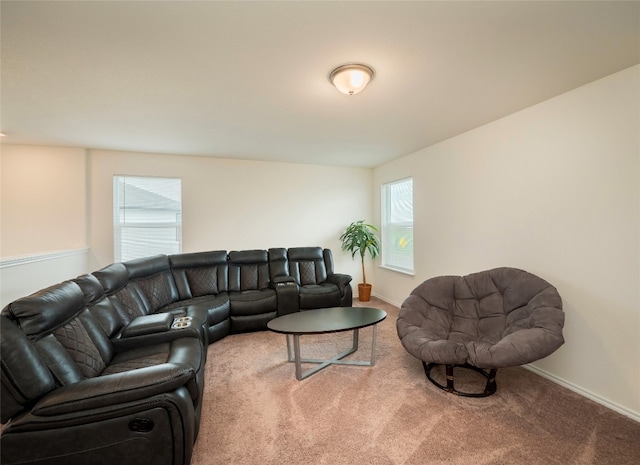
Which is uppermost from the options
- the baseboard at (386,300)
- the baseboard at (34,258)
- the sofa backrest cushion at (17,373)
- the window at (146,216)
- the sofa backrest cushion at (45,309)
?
the window at (146,216)

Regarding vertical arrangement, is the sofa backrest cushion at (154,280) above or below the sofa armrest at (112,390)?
above

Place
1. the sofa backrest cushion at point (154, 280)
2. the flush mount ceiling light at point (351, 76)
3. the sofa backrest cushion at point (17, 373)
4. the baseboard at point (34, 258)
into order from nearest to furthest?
1. the sofa backrest cushion at point (17, 373)
2. the flush mount ceiling light at point (351, 76)
3. the baseboard at point (34, 258)
4. the sofa backrest cushion at point (154, 280)

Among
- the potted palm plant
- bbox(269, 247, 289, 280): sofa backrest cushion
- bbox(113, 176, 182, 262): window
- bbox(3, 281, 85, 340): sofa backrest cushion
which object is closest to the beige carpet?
bbox(3, 281, 85, 340): sofa backrest cushion

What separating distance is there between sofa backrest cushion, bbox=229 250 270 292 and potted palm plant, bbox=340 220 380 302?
5.20ft

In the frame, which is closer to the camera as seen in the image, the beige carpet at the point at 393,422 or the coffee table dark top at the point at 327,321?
the beige carpet at the point at 393,422

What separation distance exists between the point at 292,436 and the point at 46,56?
9.67 ft

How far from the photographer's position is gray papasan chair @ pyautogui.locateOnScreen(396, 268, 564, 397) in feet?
6.55

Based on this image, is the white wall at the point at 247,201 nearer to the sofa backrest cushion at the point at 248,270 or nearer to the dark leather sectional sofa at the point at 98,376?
the sofa backrest cushion at the point at 248,270

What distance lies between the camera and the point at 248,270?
4293 mm

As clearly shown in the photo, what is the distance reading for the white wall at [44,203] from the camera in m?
3.65

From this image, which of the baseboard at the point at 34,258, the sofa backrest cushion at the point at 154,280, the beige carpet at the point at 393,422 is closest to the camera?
the beige carpet at the point at 393,422

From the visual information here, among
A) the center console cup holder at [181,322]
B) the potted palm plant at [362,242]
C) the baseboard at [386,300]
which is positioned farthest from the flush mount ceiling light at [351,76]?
the baseboard at [386,300]

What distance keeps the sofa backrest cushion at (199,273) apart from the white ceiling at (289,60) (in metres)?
1.73

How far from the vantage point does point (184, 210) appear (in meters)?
4.43
